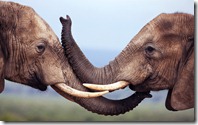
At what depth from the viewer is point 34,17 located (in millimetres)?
4695

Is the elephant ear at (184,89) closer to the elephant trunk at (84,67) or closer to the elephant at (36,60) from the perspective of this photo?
the elephant at (36,60)

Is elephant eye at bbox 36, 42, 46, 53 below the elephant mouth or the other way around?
the other way around

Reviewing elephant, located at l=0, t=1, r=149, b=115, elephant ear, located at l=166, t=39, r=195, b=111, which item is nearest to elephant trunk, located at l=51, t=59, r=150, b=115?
elephant, located at l=0, t=1, r=149, b=115

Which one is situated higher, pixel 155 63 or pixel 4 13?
pixel 4 13

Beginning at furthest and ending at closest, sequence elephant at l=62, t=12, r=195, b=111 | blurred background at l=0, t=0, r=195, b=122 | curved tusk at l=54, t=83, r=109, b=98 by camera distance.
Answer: blurred background at l=0, t=0, r=195, b=122, elephant at l=62, t=12, r=195, b=111, curved tusk at l=54, t=83, r=109, b=98

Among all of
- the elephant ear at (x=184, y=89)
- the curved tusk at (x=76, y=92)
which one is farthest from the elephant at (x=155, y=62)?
the curved tusk at (x=76, y=92)

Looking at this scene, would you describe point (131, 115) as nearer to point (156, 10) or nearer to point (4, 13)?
point (156, 10)

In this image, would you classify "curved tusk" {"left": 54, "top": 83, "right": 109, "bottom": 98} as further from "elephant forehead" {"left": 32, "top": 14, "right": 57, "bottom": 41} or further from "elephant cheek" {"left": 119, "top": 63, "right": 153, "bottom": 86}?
"elephant forehead" {"left": 32, "top": 14, "right": 57, "bottom": 41}

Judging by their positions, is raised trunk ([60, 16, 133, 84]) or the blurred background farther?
the blurred background

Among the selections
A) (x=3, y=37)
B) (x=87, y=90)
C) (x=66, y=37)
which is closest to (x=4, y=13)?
(x=3, y=37)

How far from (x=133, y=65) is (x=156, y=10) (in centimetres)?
46

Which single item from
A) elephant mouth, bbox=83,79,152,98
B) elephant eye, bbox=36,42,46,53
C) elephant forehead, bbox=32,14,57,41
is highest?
elephant forehead, bbox=32,14,57,41

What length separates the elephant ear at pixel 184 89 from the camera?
467 cm

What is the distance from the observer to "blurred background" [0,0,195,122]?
4.76m
